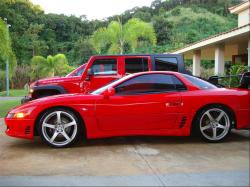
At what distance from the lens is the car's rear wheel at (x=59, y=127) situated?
6.59 m

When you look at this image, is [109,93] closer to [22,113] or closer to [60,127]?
[60,127]

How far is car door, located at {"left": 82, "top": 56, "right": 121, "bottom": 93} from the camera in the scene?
959 cm

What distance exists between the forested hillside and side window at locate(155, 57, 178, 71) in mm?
39590

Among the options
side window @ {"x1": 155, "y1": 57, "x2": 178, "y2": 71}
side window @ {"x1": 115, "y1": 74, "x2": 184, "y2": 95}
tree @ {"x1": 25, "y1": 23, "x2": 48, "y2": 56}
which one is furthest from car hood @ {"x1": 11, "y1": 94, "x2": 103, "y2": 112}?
tree @ {"x1": 25, "y1": 23, "x2": 48, "y2": 56}

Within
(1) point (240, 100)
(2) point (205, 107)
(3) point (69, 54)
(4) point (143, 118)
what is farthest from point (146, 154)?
(3) point (69, 54)

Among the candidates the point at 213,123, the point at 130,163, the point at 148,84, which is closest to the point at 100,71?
the point at 148,84

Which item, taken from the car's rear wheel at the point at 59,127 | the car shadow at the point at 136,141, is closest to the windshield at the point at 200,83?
the car shadow at the point at 136,141

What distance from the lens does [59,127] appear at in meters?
6.62

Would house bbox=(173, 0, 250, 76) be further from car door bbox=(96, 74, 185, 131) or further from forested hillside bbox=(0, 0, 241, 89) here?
forested hillside bbox=(0, 0, 241, 89)

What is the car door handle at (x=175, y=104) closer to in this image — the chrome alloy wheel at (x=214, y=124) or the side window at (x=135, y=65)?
the chrome alloy wheel at (x=214, y=124)

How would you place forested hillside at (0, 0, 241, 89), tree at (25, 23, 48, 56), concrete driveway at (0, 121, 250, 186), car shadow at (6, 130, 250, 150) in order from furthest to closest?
tree at (25, 23, 48, 56) → forested hillside at (0, 0, 241, 89) → car shadow at (6, 130, 250, 150) → concrete driveway at (0, 121, 250, 186)

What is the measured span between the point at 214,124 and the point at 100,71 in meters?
3.84

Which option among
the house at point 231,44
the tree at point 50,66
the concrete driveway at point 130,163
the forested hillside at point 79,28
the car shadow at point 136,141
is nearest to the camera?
the concrete driveway at point 130,163

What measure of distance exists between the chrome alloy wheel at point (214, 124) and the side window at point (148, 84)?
0.72m
